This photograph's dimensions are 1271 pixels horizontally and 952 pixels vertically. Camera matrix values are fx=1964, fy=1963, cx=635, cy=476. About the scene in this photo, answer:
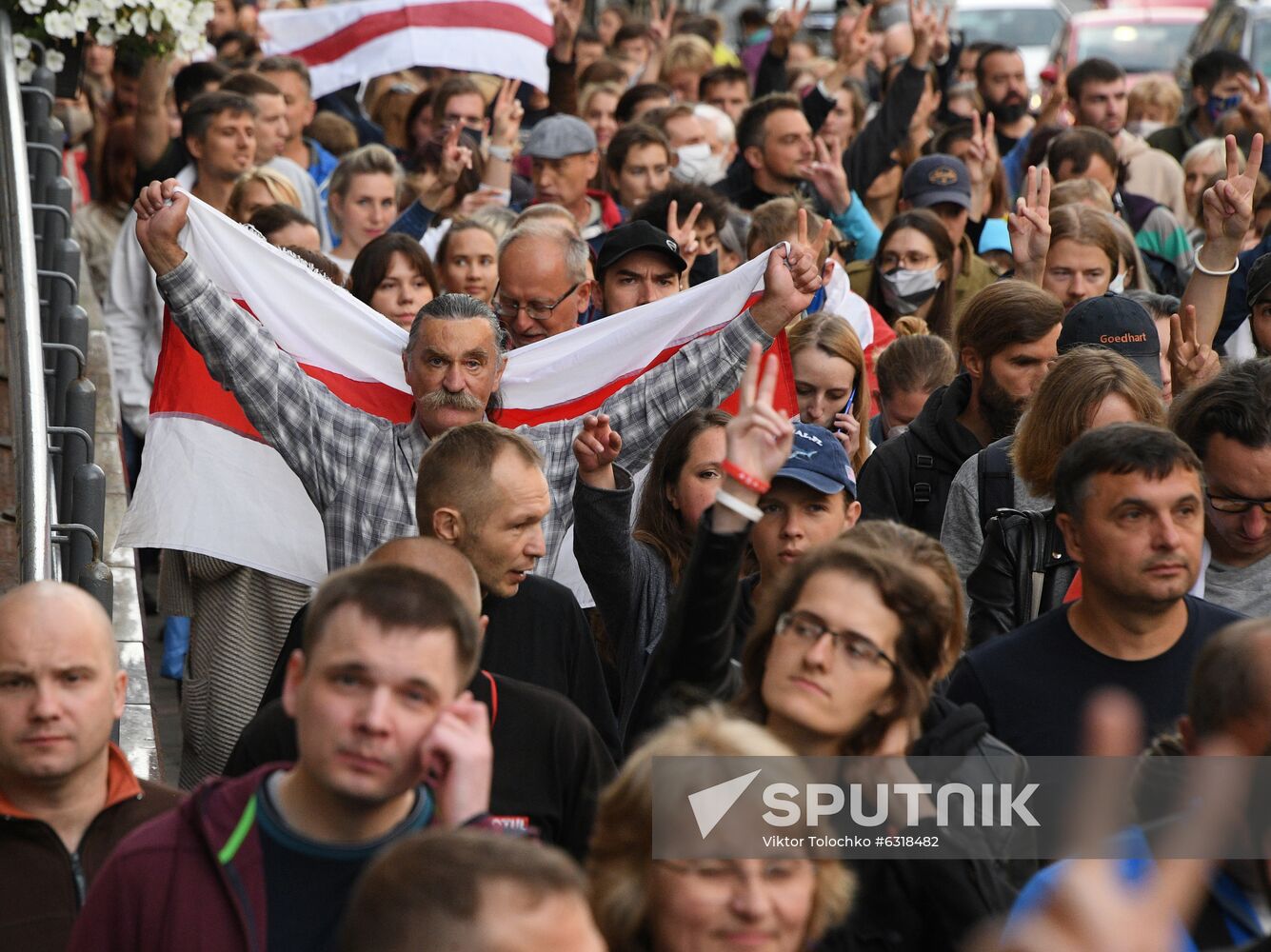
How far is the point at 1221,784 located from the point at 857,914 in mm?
755

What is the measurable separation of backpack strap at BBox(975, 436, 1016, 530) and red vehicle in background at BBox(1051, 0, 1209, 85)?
16.5 m

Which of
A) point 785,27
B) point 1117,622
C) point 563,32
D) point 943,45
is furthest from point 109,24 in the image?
point 943,45

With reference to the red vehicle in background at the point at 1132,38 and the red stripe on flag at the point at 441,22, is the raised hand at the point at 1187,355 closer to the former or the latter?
the red stripe on flag at the point at 441,22

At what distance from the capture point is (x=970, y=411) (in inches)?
254

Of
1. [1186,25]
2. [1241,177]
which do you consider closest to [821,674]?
[1241,177]

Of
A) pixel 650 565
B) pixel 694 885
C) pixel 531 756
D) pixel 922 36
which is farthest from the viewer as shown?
pixel 922 36

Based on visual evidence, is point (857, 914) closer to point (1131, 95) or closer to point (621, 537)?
point (621, 537)

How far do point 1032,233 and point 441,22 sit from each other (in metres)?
5.66

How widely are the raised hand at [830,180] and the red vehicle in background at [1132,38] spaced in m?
12.2

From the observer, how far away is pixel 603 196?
10227 millimetres

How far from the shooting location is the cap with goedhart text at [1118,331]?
6.38m

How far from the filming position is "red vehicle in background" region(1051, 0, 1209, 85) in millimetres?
21703

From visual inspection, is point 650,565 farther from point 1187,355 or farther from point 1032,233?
point 1032,233

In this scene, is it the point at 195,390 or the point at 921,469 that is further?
the point at 195,390
